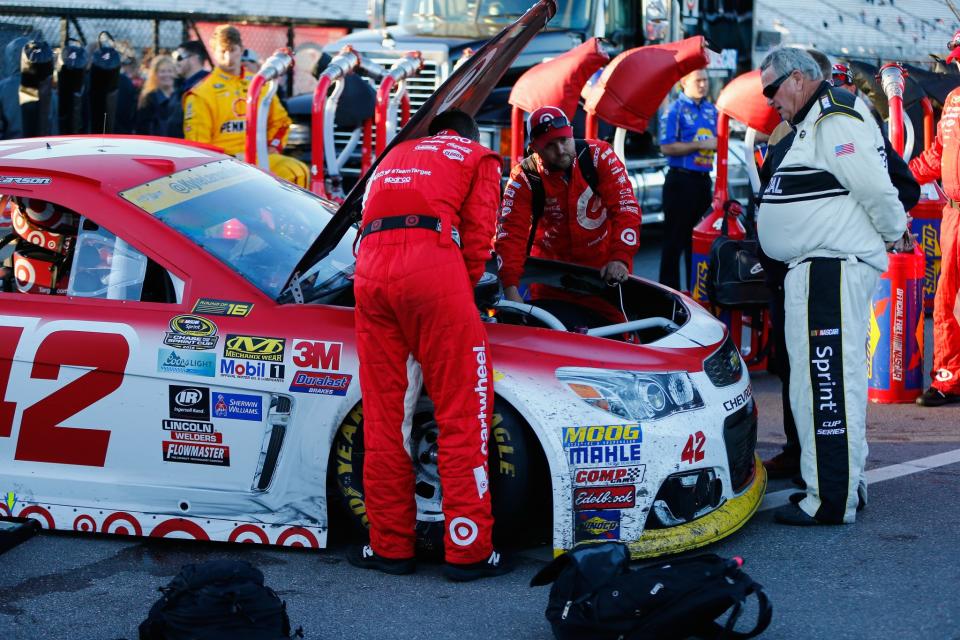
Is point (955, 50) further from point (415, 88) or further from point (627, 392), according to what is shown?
point (415, 88)

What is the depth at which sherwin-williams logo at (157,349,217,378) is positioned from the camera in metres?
4.73

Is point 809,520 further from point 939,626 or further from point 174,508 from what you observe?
point 174,508

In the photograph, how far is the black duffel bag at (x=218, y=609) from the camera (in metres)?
3.76

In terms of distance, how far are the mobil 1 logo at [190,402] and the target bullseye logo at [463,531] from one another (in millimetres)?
1004

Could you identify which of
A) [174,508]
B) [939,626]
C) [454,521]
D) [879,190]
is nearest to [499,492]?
[454,521]

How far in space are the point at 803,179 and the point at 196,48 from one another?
290 inches

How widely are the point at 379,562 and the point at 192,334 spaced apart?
3.58ft

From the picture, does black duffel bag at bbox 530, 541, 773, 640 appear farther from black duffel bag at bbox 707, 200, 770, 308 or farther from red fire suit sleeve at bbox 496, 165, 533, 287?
black duffel bag at bbox 707, 200, 770, 308

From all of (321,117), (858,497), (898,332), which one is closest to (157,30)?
(321,117)

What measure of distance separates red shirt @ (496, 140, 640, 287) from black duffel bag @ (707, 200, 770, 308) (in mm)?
1237

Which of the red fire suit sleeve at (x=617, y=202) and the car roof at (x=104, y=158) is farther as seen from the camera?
the red fire suit sleeve at (x=617, y=202)

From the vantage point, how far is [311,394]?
4.70 meters

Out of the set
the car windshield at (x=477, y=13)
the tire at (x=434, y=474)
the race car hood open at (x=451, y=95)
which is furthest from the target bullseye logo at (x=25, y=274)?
the car windshield at (x=477, y=13)

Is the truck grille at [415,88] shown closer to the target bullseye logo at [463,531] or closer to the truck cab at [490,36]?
the truck cab at [490,36]
